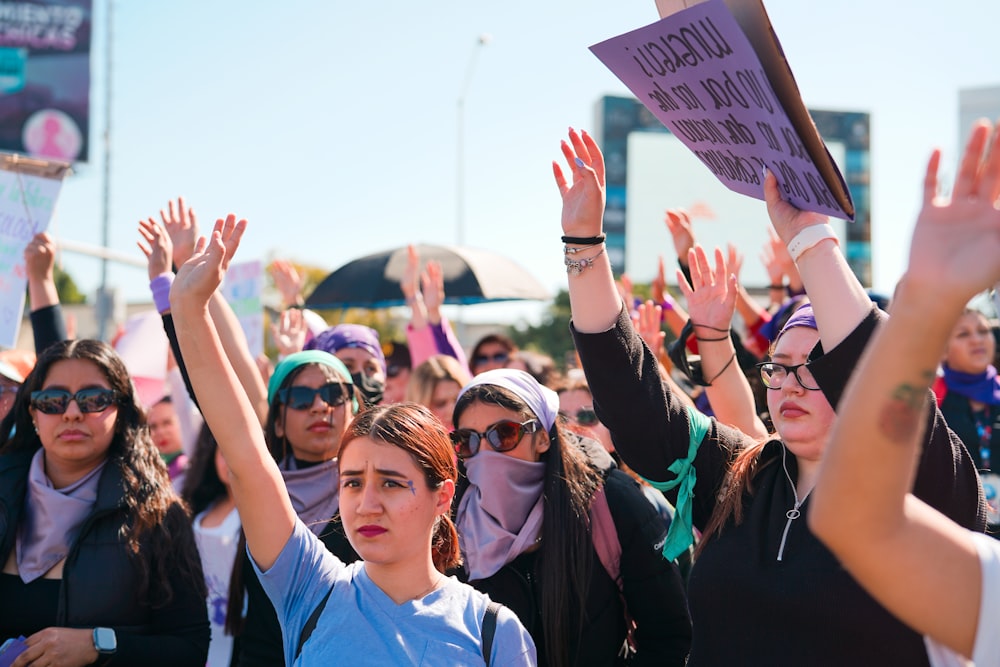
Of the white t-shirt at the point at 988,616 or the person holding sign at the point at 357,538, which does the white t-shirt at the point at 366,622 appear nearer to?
the person holding sign at the point at 357,538

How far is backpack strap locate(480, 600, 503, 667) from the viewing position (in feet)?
6.98

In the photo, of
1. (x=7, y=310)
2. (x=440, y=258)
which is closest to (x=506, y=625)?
(x=7, y=310)

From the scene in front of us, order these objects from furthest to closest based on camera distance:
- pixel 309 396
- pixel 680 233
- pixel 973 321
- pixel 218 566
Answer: pixel 973 321 → pixel 218 566 → pixel 680 233 → pixel 309 396

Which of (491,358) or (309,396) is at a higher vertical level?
(309,396)

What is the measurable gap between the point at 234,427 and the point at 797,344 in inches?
53.6

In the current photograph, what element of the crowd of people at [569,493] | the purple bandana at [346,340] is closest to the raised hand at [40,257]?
the crowd of people at [569,493]

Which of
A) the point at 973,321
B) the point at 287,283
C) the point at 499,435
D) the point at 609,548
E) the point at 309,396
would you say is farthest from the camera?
the point at 287,283

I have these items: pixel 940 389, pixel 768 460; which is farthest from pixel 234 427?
pixel 940 389

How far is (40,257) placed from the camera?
414 cm

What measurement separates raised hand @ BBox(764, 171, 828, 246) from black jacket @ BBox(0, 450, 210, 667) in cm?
208

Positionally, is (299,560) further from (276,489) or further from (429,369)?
(429,369)

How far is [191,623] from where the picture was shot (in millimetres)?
2939

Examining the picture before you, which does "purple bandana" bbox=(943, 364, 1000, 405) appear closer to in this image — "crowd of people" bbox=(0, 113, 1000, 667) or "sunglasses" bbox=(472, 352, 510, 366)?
"crowd of people" bbox=(0, 113, 1000, 667)

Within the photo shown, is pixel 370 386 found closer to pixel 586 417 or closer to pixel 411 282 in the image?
pixel 586 417
